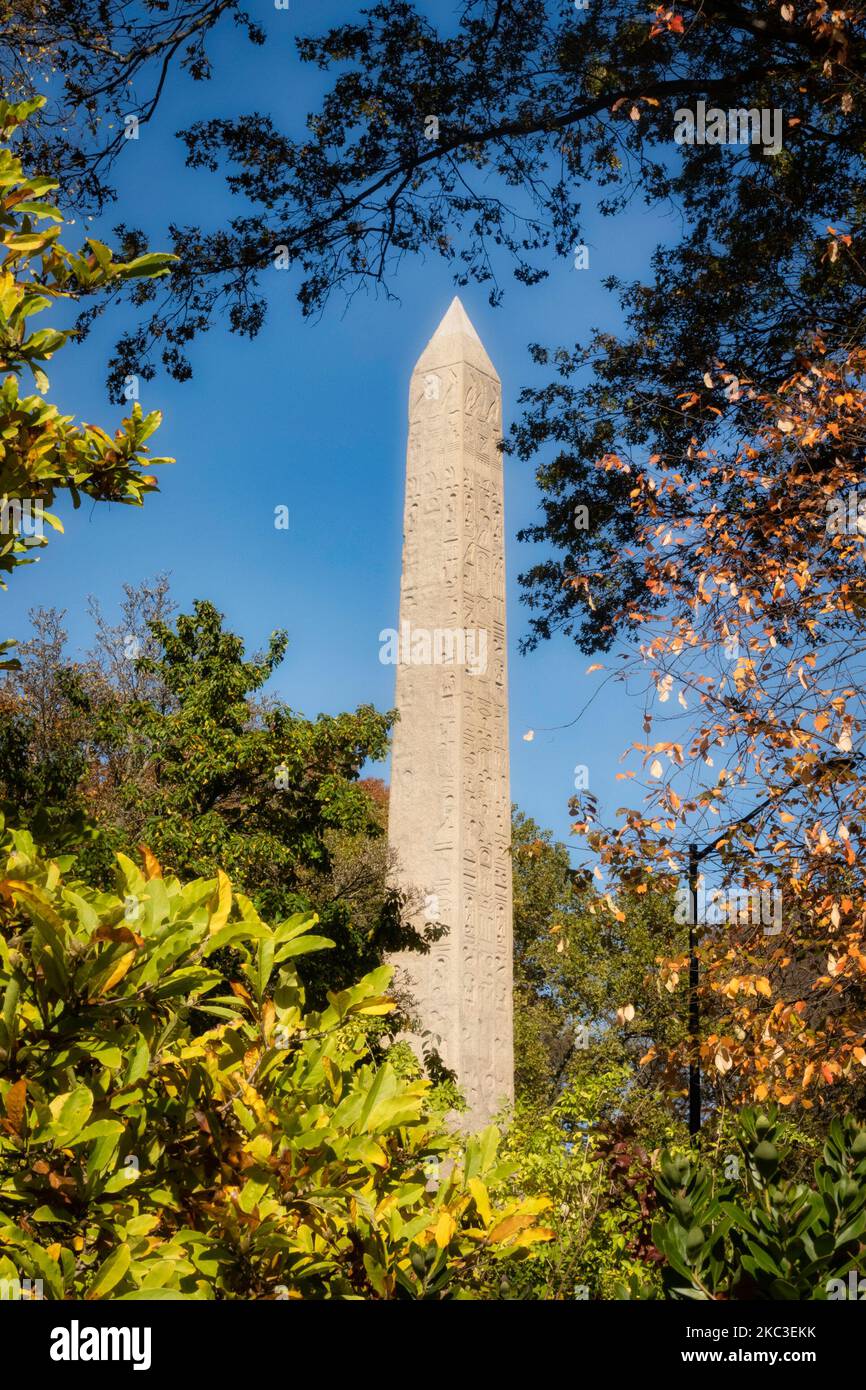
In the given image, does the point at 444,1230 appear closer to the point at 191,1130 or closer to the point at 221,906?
the point at 191,1130

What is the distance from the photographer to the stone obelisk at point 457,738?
14344mm


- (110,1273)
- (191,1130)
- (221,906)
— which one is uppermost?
(221,906)

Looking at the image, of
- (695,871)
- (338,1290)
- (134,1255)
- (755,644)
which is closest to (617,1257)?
(695,871)

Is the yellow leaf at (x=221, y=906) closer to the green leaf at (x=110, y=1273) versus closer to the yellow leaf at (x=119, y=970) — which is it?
the yellow leaf at (x=119, y=970)

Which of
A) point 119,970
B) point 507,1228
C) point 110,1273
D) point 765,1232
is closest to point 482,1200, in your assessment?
point 507,1228

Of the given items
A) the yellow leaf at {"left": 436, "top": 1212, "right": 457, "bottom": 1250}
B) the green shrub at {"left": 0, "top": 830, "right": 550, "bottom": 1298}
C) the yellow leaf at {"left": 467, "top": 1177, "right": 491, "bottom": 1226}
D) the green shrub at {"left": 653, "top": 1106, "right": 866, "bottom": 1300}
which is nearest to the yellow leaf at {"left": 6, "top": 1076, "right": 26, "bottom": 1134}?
the green shrub at {"left": 0, "top": 830, "right": 550, "bottom": 1298}

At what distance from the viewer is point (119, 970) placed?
2393 mm

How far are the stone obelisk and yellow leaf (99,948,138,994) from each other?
1196 centimetres

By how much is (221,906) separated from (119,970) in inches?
15.0

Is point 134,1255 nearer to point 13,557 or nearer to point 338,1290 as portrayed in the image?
point 338,1290

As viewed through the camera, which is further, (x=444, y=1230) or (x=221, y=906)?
(x=221, y=906)

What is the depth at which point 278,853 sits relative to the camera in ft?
44.0
